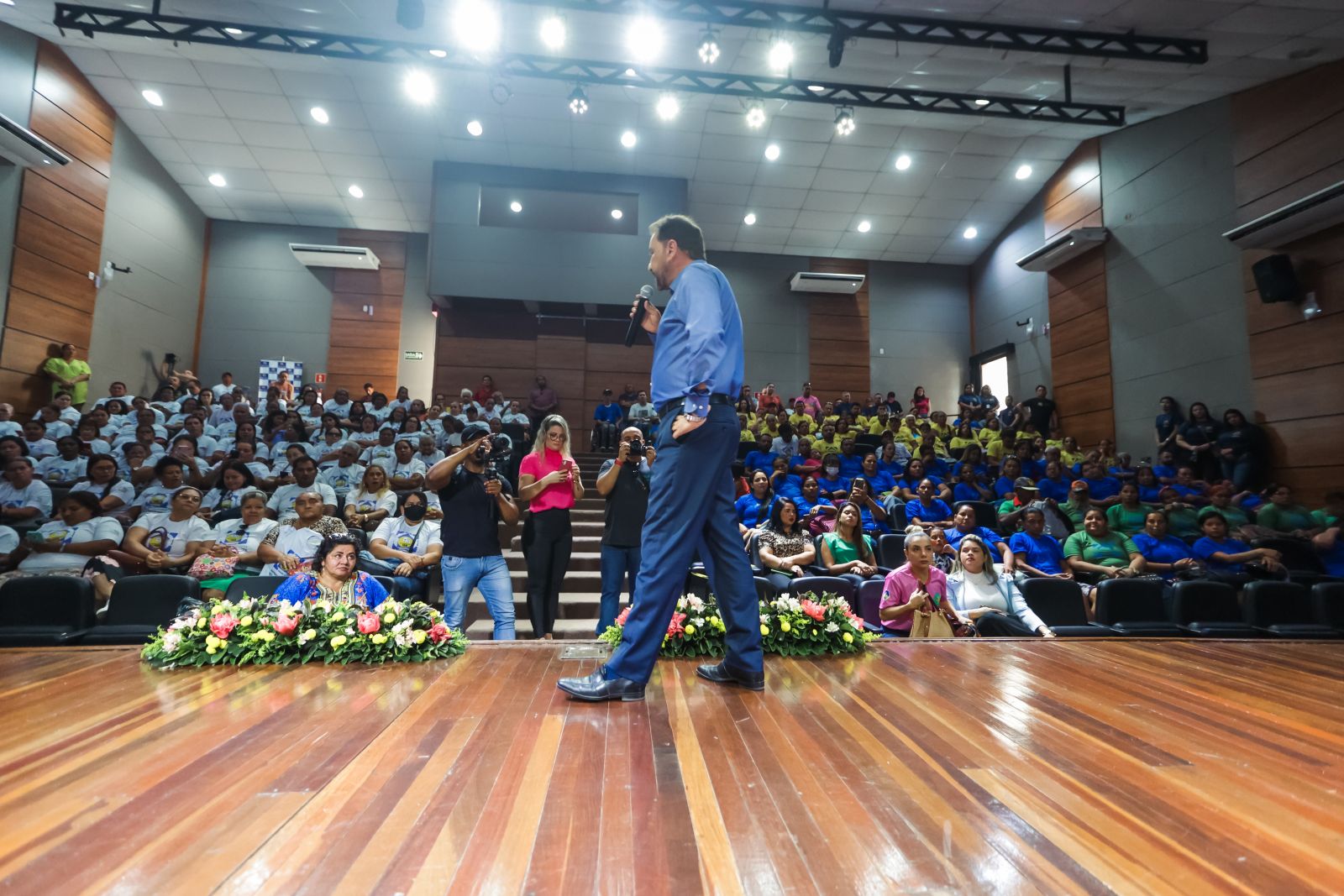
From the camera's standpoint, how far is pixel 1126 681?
2.04 meters

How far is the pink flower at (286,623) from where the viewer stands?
2.18 meters

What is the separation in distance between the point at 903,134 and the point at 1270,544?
20.6ft

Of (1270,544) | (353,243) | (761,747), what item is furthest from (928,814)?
(353,243)

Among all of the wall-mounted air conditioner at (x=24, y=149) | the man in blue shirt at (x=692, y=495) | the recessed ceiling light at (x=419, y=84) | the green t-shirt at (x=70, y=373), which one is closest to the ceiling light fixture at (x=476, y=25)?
the recessed ceiling light at (x=419, y=84)

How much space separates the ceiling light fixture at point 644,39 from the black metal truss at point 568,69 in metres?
0.14

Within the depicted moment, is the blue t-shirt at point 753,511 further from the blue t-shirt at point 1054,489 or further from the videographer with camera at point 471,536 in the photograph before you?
the blue t-shirt at point 1054,489

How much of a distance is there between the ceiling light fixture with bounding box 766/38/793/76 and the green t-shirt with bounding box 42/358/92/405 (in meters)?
8.54

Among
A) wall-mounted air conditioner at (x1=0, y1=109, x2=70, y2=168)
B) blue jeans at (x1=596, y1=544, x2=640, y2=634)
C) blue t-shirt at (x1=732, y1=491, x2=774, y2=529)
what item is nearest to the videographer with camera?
blue jeans at (x1=596, y1=544, x2=640, y2=634)

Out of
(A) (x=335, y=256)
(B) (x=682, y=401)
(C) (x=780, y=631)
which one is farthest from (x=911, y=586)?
(A) (x=335, y=256)

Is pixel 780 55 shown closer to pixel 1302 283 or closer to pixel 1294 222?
pixel 1294 222

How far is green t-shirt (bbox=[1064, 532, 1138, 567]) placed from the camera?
4531 mm

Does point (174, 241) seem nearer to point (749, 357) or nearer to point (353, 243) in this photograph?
point (353, 243)

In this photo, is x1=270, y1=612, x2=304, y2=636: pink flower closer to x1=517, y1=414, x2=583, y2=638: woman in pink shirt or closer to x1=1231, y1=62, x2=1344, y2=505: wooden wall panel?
x1=517, y1=414, x2=583, y2=638: woman in pink shirt

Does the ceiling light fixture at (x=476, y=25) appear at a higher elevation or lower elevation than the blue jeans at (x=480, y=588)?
higher
